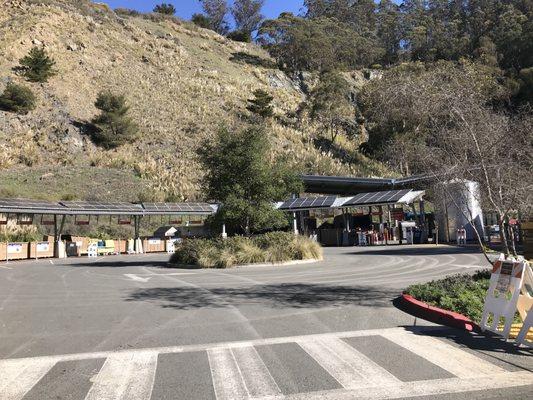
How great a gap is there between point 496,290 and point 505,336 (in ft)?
2.39

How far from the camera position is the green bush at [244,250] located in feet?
67.7

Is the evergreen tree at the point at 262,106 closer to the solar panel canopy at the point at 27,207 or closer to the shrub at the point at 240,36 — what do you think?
the solar panel canopy at the point at 27,207

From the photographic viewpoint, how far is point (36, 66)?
53938mm

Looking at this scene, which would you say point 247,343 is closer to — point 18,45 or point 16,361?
point 16,361

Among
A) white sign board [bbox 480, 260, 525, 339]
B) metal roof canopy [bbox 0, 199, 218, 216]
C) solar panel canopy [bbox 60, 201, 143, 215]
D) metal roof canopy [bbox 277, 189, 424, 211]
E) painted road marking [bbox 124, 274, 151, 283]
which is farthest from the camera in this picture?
metal roof canopy [bbox 277, 189, 424, 211]

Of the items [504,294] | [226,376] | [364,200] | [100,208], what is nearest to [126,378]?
[226,376]

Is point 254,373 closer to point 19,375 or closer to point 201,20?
point 19,375

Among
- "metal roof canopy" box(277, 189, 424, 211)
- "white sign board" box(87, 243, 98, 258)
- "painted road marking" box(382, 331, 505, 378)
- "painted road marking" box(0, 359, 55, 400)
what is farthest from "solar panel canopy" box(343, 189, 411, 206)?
"painted road marking" box(0, 359, 55, 400)

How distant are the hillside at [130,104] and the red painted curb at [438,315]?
31.5 meters

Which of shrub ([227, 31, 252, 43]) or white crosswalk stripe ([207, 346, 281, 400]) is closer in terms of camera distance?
white crosswalk stripe ([207, 346, 281, 400])

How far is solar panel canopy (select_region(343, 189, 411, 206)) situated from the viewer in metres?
33.9

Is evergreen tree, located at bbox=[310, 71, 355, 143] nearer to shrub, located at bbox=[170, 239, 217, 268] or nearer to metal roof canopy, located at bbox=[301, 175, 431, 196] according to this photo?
metal roof canopy, located at bbox=[301, 175, 431, 196]

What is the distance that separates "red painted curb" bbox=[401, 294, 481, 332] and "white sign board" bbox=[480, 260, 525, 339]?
0.28 meters

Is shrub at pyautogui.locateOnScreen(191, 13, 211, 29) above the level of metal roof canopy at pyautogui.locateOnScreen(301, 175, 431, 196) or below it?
above
